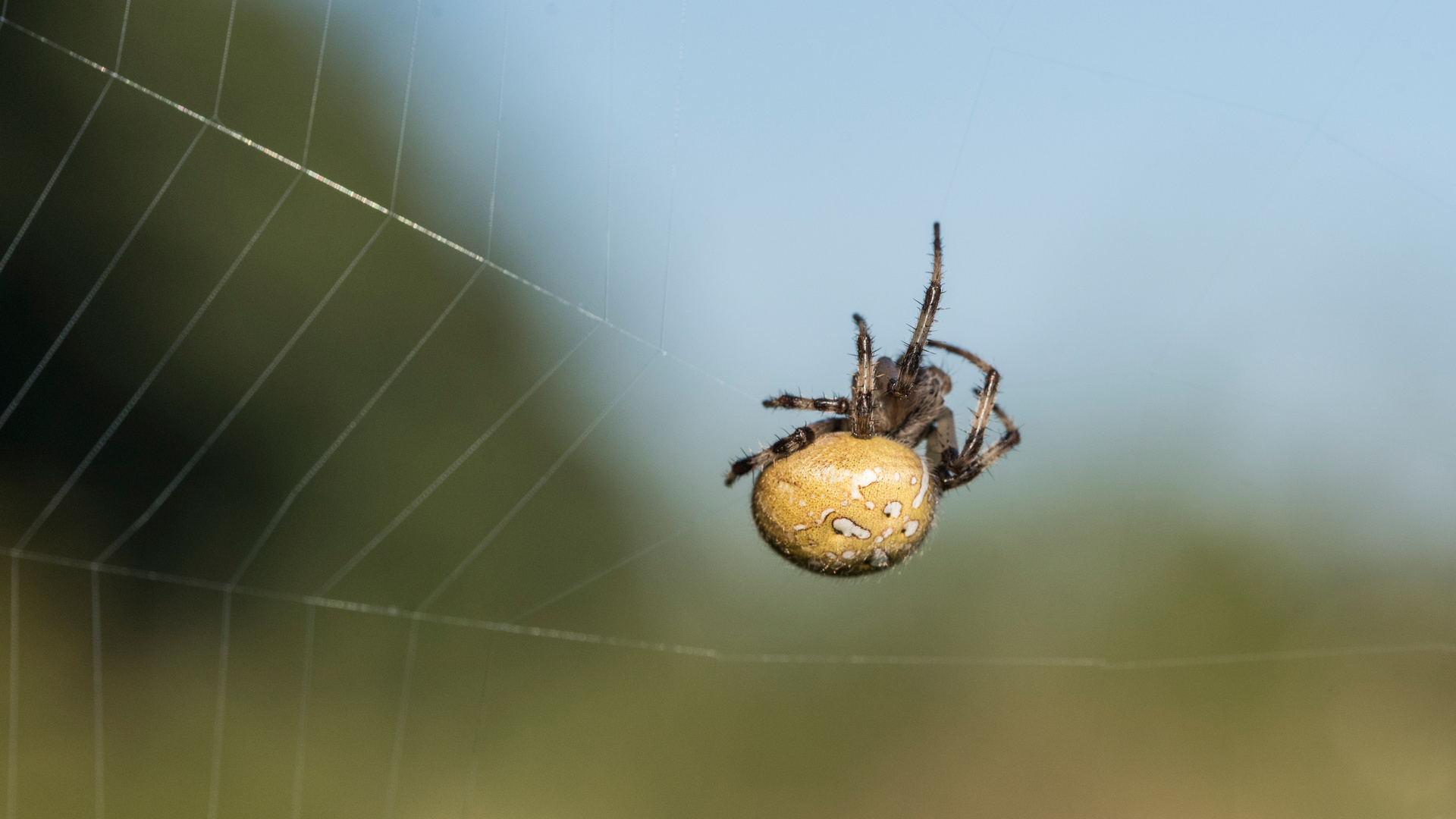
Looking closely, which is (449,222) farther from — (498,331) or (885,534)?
(885,534)

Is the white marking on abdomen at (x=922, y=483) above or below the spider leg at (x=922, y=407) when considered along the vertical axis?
below

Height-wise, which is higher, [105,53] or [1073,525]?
[105,53]

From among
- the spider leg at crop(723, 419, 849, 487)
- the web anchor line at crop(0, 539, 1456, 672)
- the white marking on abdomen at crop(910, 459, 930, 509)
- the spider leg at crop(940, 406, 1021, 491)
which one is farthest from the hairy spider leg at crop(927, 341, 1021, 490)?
the web anchor line at crop(0, 539, 1456, 672)

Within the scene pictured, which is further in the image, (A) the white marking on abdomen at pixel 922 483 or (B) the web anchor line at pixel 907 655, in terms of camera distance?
(B) the web anchor line at pixel 907 655

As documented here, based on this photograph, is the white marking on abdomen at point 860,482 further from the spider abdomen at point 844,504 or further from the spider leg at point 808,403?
the spider leg at point 808,403

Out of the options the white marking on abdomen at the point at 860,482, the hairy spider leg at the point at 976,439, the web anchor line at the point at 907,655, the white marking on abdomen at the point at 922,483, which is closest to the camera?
the white marking on abdomen at the point at 860,482

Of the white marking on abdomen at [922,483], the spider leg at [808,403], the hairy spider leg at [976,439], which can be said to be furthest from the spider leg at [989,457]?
the spider leg at [808,403]

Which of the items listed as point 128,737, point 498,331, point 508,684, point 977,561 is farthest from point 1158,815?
point 498,331
